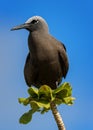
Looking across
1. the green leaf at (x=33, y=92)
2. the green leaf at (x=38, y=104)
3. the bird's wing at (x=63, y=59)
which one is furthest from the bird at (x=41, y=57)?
the green leaf at (x=38, y=104)

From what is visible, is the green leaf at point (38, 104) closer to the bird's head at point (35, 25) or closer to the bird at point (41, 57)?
the bird at point (41, 57)

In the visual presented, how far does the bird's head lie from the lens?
6657mm

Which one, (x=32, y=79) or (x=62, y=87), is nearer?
(x=62, y=87)

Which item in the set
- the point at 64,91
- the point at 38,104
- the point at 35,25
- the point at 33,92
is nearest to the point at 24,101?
the point at 33,92

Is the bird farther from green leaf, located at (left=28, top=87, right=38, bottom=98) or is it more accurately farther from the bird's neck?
green leaf, located at (left=28, top=87, right=38, bottom=98)

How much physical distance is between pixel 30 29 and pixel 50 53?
2.28 ft

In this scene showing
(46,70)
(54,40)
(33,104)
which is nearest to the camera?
(33,104)

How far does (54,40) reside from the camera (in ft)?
23.7

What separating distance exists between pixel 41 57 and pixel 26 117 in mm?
3262

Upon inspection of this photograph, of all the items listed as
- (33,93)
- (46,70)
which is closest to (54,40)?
(46,70)

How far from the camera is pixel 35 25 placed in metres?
6.85

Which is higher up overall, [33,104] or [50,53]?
[50,53]

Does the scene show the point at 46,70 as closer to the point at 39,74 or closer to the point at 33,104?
the point at 39,74

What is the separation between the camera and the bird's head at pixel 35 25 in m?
6.66
